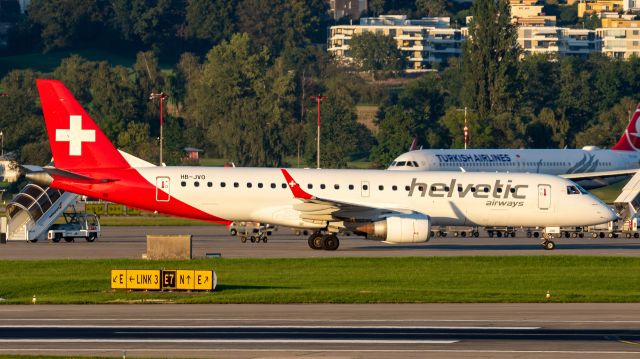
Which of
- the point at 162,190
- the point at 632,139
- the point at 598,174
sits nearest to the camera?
the point at 162,190

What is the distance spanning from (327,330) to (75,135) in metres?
26.2

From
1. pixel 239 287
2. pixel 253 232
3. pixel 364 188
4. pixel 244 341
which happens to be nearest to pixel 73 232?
pixel 253 232

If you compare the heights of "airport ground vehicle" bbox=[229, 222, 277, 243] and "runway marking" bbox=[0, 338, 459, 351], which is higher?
"runway marking" bbox=[0, 338, 459, 351]

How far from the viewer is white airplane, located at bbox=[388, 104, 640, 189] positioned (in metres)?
87.2

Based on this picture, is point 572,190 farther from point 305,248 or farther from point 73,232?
point 73,232

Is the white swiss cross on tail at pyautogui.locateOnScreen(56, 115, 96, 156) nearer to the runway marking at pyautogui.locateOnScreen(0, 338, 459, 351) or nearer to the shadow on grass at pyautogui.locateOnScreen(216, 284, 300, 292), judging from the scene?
the shadow on grass at pyautogui.locateOnScreen(216, 284, 300, 292)

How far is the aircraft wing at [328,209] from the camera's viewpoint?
53.6m

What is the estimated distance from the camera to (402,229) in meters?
53.1

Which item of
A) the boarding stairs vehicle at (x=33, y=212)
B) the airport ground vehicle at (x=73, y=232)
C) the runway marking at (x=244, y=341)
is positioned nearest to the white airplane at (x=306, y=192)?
the boarding stairs vehicle at (x=33, y=212)

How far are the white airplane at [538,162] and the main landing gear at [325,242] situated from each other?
96.2 ft

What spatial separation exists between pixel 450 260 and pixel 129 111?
11700cm

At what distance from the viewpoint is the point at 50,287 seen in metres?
41.4

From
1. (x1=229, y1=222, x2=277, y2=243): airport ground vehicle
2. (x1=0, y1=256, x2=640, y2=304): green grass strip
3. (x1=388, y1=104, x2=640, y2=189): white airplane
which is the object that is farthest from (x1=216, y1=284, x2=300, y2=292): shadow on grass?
(x1=388, y1=104, x2=640, y2=189): white airplane

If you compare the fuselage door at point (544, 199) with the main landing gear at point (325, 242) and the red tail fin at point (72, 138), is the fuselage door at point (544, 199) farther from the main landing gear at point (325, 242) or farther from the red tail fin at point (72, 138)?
the red tail fin at point (72, 138)
